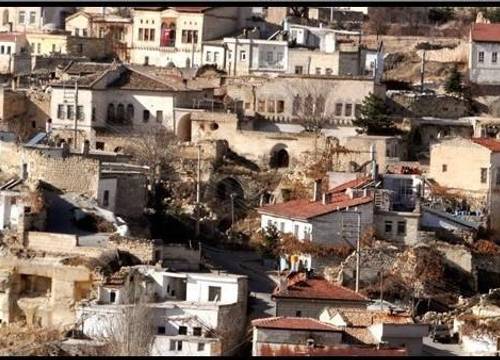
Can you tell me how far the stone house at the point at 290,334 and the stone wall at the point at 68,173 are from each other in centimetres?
346

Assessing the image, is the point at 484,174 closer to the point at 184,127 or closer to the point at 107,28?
the point at 184,127

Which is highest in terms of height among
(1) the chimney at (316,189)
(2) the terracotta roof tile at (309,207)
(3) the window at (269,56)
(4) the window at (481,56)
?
(4) the window at (481,56)

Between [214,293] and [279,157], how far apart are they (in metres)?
4.68

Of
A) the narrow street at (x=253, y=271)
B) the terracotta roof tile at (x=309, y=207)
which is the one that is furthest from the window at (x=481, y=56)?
the narrow street at (x=253, y=271)

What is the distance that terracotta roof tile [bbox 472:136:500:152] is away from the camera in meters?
14.2

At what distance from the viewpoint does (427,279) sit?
1227 cm

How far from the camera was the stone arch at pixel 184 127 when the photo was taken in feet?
52.4

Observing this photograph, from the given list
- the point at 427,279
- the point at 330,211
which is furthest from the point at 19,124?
the point at 427,279

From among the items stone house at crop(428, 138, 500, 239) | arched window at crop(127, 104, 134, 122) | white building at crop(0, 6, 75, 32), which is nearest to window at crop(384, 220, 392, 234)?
stone house at crop(428, 138, 500, 239)

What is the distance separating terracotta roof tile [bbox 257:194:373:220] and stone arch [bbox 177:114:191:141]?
2.28m

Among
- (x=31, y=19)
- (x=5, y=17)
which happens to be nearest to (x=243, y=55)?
(x=31, y=19)

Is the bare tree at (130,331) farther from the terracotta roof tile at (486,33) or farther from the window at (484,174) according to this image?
the terracotta roof tile at (486,33)

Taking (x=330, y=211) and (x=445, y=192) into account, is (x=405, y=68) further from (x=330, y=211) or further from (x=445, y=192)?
(x=330, y=211)

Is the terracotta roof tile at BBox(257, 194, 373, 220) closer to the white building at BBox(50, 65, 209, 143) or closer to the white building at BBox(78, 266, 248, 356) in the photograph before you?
the white building at BBox(78, 266, 248, 356)
